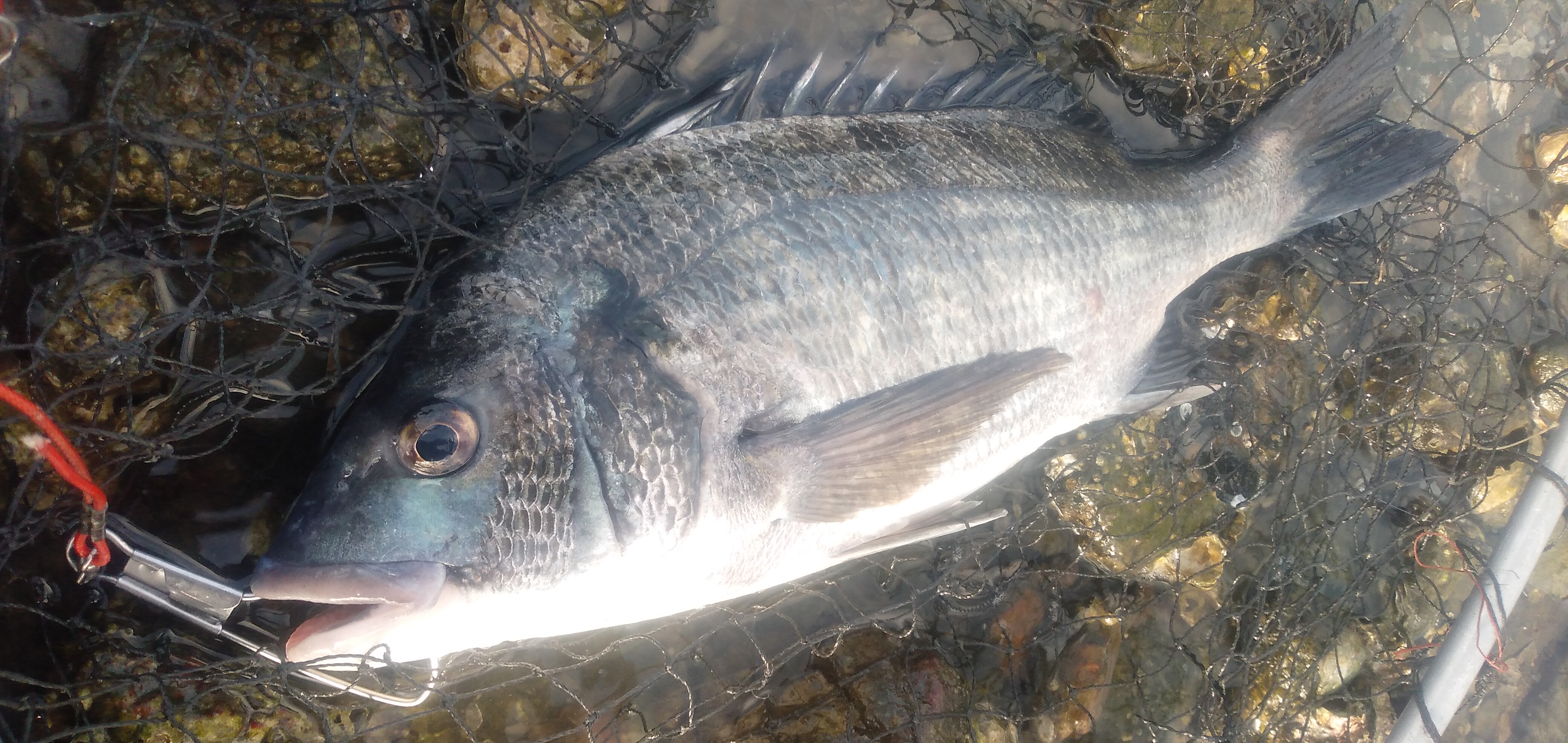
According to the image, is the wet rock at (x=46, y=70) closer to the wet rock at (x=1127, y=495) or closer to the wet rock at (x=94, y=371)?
the wet rock at (x=94, y=371)

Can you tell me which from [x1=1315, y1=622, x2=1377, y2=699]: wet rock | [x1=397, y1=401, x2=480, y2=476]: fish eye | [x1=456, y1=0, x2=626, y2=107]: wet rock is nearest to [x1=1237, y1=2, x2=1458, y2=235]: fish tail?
[x1=1315, y1=622, x2=1377, y2=699]: wet rock

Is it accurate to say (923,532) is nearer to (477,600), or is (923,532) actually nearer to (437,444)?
(477,600)

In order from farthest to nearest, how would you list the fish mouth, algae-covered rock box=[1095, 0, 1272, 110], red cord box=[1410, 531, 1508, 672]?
algae-covered rock box=[1095, 0, 1272, 110] → red cord box=[1410, 531, 1508, 672] → the fish mouth

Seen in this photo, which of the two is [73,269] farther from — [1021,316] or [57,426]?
[1021,316]

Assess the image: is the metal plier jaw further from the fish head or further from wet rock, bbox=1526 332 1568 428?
wet rock, bbox=1526 332 1568 428

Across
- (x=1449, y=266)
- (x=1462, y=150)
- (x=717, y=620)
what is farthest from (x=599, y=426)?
(x=1462, y=150)

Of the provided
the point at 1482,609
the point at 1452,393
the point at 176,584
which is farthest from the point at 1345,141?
the point at 176,584

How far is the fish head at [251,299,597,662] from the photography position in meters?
1.47

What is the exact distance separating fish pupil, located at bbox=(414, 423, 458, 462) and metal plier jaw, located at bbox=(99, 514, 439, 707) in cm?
53

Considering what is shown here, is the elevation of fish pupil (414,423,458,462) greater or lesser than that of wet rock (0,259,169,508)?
lesser

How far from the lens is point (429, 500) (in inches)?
61.4

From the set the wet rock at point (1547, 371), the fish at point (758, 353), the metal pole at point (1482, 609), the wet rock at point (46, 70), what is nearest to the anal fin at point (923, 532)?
the fish at point (758, 353)

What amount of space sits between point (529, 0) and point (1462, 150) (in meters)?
4.32

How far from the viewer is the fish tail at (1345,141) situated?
9.10 feet
